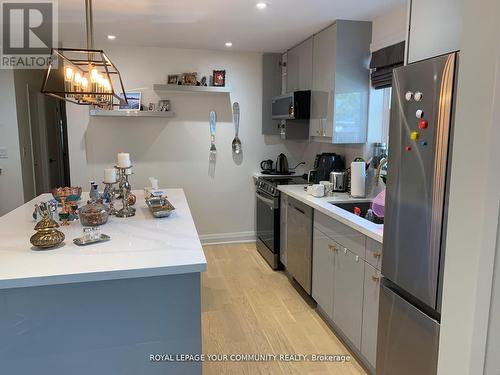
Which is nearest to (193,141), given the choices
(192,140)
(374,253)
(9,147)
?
(192,140)

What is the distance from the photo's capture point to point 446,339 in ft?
3.21

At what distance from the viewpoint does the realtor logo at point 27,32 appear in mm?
2799

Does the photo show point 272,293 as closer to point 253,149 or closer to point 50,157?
point 253,149

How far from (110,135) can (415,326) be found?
3.78 m

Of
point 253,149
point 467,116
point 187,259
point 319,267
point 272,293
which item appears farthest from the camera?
point 253,149

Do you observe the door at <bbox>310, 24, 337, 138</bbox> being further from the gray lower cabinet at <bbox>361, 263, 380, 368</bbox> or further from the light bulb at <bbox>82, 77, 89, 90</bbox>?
the light bulb at <bbox>82, 77, 89, 90</bbox>

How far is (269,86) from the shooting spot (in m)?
4.65

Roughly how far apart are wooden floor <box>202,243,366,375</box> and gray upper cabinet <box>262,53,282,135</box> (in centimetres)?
178

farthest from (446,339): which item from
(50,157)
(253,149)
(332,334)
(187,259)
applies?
(50,157)

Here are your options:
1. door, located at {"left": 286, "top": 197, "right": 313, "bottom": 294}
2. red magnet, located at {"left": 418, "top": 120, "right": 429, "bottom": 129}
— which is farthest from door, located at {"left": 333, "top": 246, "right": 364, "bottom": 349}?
red magnet, located at {"left": 418, "top": 120, "right": 429, "bottom": 129}

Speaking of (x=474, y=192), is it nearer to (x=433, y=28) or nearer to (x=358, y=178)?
(x=433, y=28)

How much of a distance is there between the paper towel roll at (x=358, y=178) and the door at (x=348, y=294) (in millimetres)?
678

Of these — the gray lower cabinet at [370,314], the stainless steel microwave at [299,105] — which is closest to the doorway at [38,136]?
the stainless steel microwave at [299,105]

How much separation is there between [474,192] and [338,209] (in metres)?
1.79
